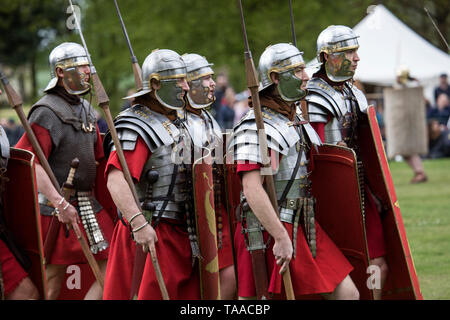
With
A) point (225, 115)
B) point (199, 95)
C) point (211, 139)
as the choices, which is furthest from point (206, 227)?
point (225, 115)

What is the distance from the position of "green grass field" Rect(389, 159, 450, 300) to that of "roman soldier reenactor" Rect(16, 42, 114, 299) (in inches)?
108

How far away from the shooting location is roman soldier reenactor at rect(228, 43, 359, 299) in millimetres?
5117

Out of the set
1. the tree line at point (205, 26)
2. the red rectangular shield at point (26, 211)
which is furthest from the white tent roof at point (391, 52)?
the red rectangular shield at point (26, 211)

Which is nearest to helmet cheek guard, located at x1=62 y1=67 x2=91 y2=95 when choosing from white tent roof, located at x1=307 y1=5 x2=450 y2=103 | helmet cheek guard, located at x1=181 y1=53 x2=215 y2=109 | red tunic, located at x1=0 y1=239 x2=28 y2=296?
helmet cheek guard, located at x1=181 y1=53 x2=215 y2=109

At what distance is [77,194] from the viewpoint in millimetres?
6371

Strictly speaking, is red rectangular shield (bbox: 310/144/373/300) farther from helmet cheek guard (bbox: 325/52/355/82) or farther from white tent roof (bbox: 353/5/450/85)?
white tent roof (bbox: 353/5/450/85)

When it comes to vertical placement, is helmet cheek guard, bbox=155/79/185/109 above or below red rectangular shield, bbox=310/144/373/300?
above

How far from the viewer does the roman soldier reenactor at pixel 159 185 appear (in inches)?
204

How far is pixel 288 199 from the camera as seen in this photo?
522 centimetres

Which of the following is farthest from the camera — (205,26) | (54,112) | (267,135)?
(205,26)

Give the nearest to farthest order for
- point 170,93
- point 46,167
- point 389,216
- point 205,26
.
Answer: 1. point 170,93
2. point 46,167
3. point 389,216
4. point 205,26

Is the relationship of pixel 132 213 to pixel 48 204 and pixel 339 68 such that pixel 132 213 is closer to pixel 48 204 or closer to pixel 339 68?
pixel 48 204

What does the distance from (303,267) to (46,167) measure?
71.4 inches
